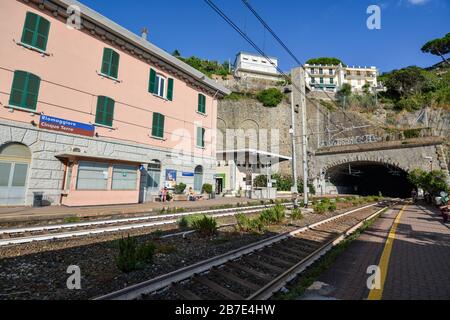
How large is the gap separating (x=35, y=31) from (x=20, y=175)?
784 centimetres

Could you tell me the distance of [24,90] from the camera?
12172 mm

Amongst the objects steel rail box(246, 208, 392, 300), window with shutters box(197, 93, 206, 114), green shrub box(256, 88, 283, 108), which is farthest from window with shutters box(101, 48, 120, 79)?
green shrub box(256, 88, 283, 108)

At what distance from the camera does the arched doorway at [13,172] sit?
11625 millimetres

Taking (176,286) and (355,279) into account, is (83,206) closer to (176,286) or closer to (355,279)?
(176,286)

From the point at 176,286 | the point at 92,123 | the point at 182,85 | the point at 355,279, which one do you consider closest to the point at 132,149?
the point at 92,123

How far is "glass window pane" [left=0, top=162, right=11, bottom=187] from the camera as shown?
38.1 ft

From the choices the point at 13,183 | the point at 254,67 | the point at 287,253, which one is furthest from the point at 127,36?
the point at 254,67

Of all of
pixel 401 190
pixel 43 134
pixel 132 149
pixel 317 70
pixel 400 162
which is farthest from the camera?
pixel 317 70

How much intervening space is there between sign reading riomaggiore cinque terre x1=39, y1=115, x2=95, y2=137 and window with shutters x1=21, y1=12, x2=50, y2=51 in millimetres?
3960

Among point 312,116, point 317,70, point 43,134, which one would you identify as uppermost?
point 317,70

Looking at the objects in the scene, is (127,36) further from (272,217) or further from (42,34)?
(272,217)

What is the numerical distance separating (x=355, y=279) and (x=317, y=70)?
289 feet
